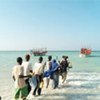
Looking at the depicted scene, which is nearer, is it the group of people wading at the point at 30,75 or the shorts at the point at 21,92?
the group of people wading at the point at 30,75

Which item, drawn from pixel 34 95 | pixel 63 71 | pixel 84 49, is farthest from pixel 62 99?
pixel 84 49

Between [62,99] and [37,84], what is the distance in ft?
3.83

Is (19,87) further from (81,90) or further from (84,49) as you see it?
(84,49)

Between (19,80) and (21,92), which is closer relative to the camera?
(19,80)

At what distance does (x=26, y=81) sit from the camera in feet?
31.9

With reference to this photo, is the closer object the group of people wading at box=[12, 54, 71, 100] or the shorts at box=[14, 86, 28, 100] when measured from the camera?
the group of people wading at box=[12, 54, 71, 100]

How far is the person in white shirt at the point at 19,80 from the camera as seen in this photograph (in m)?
9.02

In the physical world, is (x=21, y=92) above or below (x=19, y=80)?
below

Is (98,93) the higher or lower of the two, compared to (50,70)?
lower

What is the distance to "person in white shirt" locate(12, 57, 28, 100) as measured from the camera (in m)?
9.02

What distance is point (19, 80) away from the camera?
29.9 ft

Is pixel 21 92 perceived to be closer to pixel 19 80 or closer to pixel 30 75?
pixel 19 80

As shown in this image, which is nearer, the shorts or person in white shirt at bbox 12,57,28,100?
person in white shirt at bbox 12,57,28,100

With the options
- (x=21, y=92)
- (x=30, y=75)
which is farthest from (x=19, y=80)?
(x=30, y=75)
